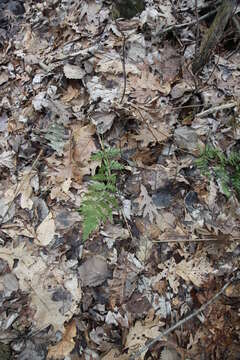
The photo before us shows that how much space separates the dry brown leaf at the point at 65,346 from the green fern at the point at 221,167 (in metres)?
1.80

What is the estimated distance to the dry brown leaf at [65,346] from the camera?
2.45 m

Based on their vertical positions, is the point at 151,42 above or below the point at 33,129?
above

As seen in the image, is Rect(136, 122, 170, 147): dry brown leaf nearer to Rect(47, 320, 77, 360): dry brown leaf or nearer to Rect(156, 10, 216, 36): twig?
Rect(156, 10, 216, 36): twig

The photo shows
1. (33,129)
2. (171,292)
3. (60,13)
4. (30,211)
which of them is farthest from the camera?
(60,13)

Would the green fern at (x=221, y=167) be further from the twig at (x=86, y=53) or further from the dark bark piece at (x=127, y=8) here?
the dark bark piece at (x=127, y=8)

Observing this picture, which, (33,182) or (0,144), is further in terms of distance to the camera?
(0,144)

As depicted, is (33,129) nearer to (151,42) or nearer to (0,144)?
(0,144)

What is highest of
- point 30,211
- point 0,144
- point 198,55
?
point 198,55

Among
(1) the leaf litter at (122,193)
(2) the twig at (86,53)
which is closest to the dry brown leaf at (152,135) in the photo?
(1) the leaf litter at (122,193)

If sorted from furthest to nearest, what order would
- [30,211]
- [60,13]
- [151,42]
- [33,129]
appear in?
1. [60,13]
2. [151,42]
3. [33,129]
4. [30,211]

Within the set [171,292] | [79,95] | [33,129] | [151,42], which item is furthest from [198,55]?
[171,292]

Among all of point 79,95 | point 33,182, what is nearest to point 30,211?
point 33,182

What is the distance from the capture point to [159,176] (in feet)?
9.84

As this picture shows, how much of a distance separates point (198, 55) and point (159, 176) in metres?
1.41
